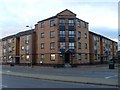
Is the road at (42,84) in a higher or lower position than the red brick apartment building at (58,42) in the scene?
lower

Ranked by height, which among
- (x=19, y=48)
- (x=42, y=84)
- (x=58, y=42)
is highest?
(x=58, y=42)

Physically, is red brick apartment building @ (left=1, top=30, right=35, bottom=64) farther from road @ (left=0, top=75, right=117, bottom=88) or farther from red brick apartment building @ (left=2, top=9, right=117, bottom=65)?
road @ (left=0, top=75, right=117, bottom=88)

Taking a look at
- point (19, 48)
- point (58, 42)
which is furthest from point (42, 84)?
point (19, 48)

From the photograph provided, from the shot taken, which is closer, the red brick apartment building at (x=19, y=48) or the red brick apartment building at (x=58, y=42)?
the red brick apartment building at (x=58, y=42)

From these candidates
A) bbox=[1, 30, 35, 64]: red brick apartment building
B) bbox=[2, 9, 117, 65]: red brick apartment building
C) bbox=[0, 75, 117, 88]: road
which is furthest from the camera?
bbox=[1, 30, 35, 64]: red brick apartment building

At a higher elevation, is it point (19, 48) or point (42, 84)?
point (19, 48)

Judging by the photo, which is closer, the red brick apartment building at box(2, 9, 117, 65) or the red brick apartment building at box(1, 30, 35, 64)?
the red brick apartment building at box(2, 9, 117, 65)

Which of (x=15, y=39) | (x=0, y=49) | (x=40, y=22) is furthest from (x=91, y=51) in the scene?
(x=0, y=49)

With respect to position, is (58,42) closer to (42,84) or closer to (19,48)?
(19,48)

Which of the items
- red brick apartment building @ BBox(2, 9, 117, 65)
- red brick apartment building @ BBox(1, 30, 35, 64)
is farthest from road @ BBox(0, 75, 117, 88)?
red brick apartment building @ BBox(1, 30, 35, 64)

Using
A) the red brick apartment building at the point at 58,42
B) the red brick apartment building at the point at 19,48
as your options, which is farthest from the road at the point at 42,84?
the red brick apartment building at the point at 19,48

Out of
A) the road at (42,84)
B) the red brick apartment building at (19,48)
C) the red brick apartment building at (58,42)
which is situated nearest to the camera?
the road at (42,84)

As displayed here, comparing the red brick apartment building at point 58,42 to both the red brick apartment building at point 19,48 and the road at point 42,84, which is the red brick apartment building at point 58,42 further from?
the road at point 42,84

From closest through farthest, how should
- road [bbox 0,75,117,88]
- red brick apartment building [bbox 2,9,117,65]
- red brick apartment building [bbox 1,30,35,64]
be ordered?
road [bbox 0,75,117,88] < red brick apartment building [bbox 2,9,117,65] < red brick apartment building [bbox 1,30,35,64]
